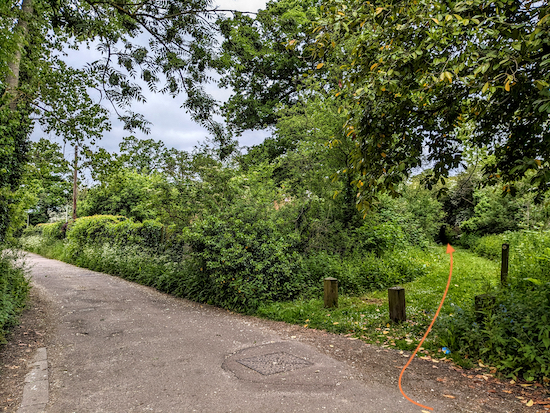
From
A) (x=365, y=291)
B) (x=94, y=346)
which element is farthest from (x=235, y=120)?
(x=94, y=346)

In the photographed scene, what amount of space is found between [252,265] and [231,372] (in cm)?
362

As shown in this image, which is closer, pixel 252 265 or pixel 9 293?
pixel 9 293

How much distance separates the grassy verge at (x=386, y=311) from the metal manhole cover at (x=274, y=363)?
1.49m

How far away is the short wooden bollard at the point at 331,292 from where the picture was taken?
7674 mm

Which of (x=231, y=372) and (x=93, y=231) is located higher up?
(x=93, y=231)

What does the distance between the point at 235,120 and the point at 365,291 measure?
14.0 m

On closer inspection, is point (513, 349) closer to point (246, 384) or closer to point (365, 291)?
point (246, 384)

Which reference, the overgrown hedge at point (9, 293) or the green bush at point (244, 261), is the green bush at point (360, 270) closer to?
the green bush at point (244, 261)

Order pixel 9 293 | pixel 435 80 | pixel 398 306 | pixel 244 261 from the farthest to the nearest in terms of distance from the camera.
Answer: pixel 244 261 → pixel 9 293 → pixel 398 306 → pixel 435 80

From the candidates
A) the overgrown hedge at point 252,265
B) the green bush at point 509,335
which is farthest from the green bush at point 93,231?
the green bush at point 509,335

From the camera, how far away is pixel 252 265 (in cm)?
825

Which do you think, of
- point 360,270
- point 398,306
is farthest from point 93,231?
point 398,306

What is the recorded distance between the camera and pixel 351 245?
10883mm

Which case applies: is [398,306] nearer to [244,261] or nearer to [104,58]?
[244,261]
